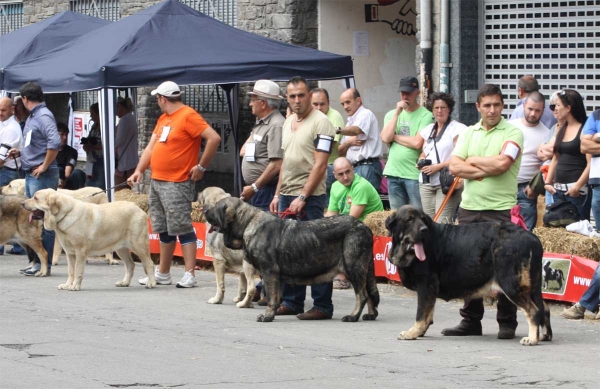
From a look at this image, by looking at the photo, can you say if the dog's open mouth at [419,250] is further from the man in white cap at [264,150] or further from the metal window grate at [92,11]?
the metal window grate at [92,11]

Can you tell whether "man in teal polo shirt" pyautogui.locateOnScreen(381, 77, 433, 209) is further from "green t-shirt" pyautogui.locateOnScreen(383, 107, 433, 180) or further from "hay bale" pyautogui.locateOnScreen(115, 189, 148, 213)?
"hay bale" pyautogui.locateOnScreen(115, 189, 148, 213)

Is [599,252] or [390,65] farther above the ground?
[390,65]

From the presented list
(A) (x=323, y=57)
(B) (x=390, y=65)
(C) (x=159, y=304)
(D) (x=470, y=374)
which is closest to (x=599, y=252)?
(D) (x=470, y=374)

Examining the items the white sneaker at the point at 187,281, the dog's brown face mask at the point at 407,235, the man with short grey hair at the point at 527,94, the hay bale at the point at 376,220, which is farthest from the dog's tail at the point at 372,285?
the man with short grey hair at the point at 527,94

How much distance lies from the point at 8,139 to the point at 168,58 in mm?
2534

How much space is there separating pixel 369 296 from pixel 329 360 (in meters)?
2.09

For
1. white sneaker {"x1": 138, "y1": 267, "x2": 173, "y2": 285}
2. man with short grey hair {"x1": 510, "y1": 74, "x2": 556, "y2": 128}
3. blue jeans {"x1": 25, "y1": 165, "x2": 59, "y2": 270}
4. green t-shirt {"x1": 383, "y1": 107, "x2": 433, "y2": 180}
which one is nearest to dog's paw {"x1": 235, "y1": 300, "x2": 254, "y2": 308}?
white sneaker {"x1": 138, "y1": 267, "x2": 173, "y2": 285}

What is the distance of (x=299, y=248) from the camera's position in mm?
10117

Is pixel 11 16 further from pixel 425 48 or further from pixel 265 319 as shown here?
pixel 265 319

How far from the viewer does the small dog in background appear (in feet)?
35.7

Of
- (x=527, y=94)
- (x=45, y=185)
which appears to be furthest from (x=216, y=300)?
(x=527, y=94)

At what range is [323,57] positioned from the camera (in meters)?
16.4

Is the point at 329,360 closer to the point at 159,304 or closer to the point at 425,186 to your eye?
the point at 159,304

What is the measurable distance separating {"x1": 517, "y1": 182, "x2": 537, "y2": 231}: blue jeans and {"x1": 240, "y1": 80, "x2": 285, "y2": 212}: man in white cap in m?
2.75
